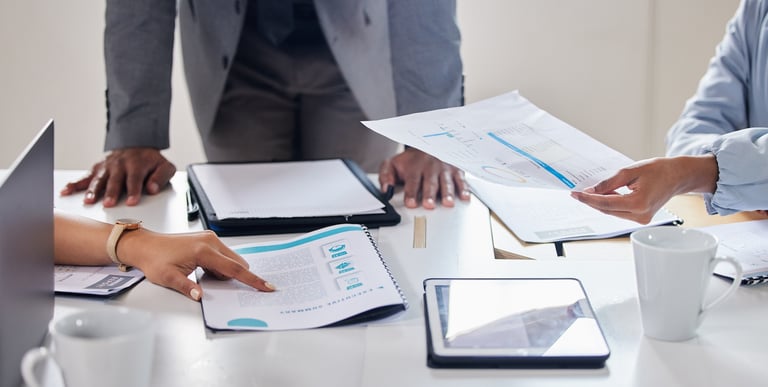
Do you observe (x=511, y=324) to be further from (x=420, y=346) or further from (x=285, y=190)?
(x=285, y=190)

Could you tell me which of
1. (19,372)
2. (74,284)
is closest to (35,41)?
(74,284)

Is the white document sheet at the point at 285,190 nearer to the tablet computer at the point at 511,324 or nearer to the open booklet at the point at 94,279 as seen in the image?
the open booklet at the point at 94,279

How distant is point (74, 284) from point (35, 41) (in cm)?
220

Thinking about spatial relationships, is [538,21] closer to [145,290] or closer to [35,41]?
[35,41]

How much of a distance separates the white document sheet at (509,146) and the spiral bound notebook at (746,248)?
0.54 ft

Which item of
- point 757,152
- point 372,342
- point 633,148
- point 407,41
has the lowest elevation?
point 633,148

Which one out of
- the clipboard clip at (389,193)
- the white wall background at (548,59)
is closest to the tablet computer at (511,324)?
the clipboard clip at (389,193)

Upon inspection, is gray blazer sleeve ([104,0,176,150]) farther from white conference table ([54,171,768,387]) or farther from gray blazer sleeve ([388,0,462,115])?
white conference table ([54,171,768,387])

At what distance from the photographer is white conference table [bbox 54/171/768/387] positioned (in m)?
0.71

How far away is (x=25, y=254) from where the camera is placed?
2.31ft

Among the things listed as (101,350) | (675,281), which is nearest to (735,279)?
(675,281)

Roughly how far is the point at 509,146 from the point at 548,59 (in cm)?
178

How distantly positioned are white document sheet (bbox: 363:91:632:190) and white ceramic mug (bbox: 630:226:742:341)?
6.4 inches

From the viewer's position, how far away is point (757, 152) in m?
1.02
